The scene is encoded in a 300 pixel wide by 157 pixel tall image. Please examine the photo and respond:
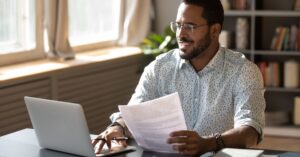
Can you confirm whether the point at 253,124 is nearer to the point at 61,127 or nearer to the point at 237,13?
the point at 61,127

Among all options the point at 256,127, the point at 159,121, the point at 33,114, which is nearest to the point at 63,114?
the point at 33,114

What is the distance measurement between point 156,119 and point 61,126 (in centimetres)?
34

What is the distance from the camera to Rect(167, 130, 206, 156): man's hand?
224 centimetres

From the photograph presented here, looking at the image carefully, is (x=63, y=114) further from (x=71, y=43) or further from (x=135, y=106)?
(x=71, y=43)

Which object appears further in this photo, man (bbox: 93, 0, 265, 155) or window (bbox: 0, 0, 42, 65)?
window (bbox: 0, 0, 42, 65)

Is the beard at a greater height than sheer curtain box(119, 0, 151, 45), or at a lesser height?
greater

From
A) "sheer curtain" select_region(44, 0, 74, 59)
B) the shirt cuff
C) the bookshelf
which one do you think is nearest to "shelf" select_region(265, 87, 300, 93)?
the bookshelf

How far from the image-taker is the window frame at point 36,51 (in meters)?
4.44

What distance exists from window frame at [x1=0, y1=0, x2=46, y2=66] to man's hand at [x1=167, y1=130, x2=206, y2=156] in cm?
242

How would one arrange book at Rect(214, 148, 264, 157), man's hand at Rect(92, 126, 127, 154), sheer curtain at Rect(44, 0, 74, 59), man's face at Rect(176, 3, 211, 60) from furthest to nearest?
1. sheer curtain at Rect(44, 0, 74, 59)
2. man's face at Rect(176, 3, 211, 60)
3. man's hand at Rect(92, 126, 127, 154)
4. book at Rect(214, 148, 264, 157)

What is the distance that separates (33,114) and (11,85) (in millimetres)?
1680

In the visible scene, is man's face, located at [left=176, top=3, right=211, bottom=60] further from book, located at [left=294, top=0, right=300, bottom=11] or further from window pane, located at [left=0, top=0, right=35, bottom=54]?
book, located at [left=294, top=0, right=300, bottom=11]

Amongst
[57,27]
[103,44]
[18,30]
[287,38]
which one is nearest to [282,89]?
[287,38]

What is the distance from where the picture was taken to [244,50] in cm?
546
